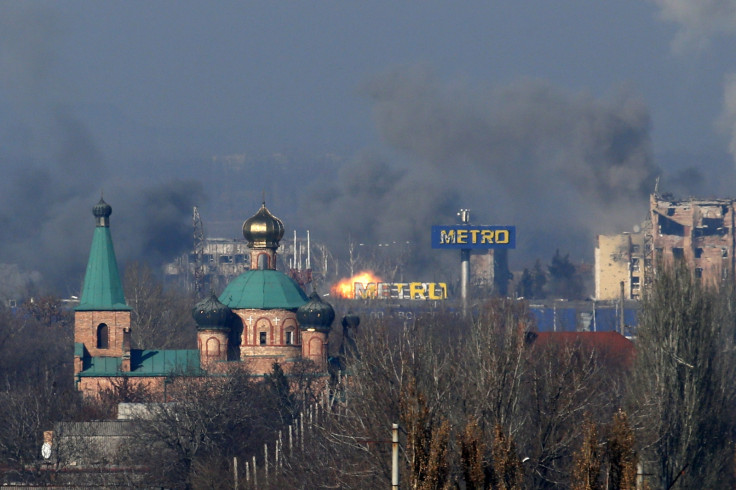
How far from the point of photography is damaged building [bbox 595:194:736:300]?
397 ft

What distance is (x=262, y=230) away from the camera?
63219mm

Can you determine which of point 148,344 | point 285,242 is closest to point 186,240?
point 285,242

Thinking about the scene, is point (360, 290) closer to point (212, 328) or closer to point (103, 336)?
point (103, 336)

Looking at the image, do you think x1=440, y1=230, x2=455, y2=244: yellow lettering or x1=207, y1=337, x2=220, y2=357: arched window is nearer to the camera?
x1=207, y1=337, x2=220, y2=357: arched window

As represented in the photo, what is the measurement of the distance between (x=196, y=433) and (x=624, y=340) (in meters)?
23.8

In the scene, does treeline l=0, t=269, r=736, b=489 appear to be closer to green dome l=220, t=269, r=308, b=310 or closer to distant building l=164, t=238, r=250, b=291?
green dome l=220, t=269, r=308, b=310

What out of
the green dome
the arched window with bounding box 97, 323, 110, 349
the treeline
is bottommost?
the treeline

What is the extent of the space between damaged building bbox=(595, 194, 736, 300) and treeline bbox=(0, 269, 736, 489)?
212 feet

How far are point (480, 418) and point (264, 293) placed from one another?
2314cm

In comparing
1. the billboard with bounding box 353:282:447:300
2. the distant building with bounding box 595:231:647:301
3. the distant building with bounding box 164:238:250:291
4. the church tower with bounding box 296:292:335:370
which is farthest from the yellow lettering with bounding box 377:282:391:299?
the church tower with bounding box 296:292:335:370

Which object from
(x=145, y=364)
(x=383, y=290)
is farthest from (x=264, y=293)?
(x=383, y=290)

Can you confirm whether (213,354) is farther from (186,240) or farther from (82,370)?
(186,240)

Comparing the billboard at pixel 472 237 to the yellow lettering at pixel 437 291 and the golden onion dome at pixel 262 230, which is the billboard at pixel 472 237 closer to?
the yellow lettering at pixel 437 291

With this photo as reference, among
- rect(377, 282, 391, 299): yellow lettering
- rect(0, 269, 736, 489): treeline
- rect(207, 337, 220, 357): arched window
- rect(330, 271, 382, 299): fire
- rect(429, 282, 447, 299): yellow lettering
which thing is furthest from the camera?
rect(330, 271, 382, 299): fire
